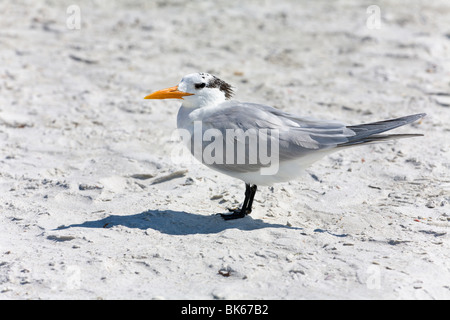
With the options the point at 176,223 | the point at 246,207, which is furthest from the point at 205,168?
the point at 176,223

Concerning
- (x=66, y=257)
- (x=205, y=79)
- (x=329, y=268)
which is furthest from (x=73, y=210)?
(x=329, y=268)

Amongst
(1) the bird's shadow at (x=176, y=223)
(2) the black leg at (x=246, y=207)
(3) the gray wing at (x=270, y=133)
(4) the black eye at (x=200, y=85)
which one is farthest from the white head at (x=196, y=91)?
(1) the bird's shadow at (x=176, y=223)

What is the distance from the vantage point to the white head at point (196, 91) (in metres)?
3.87

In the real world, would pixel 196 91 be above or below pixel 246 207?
above

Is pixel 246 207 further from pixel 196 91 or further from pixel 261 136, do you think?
pixel 196 91

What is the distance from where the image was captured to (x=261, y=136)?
364 centimetres

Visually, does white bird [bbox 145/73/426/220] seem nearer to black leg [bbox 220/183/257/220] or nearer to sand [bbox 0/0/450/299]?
black leg [bbox 220/183/257/220]

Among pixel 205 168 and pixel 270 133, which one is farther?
pixel 205 168

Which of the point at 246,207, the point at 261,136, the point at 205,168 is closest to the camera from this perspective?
the point at 261,136

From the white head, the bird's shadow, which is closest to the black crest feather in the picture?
the white head

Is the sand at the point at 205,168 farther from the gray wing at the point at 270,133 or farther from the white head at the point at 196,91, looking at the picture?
the white head at the point at 196,91

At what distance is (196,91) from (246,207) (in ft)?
2.63

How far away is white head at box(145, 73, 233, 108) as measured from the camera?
12.7 ft
